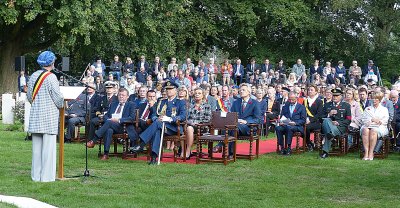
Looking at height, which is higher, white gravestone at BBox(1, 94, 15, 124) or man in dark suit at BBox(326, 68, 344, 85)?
man in dark suit at BBox(326, 68, 344, 85)

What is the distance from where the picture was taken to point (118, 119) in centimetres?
1466

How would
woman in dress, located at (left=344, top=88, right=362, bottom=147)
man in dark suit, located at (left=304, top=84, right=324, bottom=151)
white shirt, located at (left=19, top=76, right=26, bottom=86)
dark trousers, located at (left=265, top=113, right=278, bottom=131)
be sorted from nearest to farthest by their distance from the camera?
woman in dress, located at (left=344, top=88, right=362, bottom=147) → man in dark suit, located at (left=304, top=84, right=324, bottom=151) → dark trousers, located at (left=265, top=113, right=278, bottom=131) → white shirt, located at (left=19, top=76, right=26, bottom=86)

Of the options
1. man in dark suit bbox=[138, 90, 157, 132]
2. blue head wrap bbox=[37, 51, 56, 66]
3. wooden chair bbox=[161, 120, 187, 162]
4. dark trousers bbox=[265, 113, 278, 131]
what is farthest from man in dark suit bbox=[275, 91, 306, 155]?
blue head wrap bbox=[37, 51, 56, 66]

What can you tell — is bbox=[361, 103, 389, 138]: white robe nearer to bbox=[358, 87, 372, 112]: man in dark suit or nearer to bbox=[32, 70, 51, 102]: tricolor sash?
bbox=[358, 87, 372, 112]: man in dark suit

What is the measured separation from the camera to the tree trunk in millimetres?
32438

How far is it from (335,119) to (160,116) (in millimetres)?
3838

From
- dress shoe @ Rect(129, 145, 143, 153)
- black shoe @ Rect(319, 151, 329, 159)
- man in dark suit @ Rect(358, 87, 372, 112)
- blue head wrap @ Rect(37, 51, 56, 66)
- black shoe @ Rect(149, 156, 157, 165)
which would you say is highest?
blue head wrap @ Rect(37, 51, 56, 66)

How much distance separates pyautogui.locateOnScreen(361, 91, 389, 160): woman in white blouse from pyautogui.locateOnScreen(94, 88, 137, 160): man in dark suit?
14.8 ft

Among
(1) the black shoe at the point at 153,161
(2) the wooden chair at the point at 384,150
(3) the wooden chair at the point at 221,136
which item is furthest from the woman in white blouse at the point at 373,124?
(1) the black shoe at the point at 153,161

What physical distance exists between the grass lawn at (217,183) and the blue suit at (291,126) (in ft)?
3.44

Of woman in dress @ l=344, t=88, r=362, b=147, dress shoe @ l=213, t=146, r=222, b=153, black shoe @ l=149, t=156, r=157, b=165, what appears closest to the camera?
black shoe @ l=149, t=156, r=157, b=165

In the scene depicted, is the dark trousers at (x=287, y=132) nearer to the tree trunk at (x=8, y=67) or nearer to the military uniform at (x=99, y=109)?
the military uniform at (x=99, y=109)

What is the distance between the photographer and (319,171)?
12.8m

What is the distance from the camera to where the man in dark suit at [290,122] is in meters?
15.8
